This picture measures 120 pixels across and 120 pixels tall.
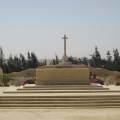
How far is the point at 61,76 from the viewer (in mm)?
21797

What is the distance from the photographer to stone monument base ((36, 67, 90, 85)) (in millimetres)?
21719

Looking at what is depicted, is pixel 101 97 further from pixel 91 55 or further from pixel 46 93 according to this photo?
pixel 91 55

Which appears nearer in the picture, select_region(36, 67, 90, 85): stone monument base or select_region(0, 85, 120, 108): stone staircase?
select_region(0, 85, 120, 108): stone staircase

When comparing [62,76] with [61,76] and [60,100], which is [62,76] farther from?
[60,100]

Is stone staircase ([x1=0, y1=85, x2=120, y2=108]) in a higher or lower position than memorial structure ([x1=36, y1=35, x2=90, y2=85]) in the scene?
lower

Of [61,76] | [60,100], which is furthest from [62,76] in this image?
[60,100]

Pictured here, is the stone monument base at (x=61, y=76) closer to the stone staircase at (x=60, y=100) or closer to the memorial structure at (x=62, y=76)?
the memorial structure at (x=62, y=76)

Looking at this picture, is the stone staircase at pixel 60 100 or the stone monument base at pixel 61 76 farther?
the stone monument base at pixel 61 76

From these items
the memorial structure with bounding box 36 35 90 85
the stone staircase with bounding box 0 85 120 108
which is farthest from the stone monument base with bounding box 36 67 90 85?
the stone staircase with bounding box 0 85 120 108

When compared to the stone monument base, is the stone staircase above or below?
below

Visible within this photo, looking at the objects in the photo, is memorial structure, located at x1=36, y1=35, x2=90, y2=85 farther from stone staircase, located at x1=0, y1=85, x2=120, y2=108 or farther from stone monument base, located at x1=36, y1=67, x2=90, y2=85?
stone staircase, located at x1=0, y1=85, x2=120, y2=108

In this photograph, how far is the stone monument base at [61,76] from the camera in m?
21.7

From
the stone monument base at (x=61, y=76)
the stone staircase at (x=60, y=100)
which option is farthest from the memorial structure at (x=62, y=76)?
the stone staircase at (x=60, y=100)

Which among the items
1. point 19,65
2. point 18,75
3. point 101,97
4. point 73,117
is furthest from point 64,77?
point 19,65
